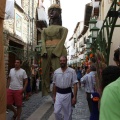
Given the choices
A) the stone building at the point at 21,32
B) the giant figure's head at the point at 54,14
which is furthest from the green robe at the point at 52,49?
the stone building at the point at 21,32

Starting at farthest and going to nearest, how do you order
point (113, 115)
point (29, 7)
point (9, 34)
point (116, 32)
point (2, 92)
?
point (29, 7), point (116, 32), point (9, 34), point (2, 92), point (113, 115)

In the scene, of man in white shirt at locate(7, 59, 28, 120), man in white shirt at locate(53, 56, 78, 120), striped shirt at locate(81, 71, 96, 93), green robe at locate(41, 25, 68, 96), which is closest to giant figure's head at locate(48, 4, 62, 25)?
green robe at locate(41, 25, 68, 96)

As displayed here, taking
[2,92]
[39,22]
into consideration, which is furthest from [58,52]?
[39,22]

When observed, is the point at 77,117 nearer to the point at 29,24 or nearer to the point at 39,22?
the point at 29,24

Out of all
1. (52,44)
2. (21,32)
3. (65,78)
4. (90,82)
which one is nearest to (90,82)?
(90,82)

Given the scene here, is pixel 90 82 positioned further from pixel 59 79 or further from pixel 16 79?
pixel 16 79

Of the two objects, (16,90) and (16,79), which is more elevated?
(16,79)

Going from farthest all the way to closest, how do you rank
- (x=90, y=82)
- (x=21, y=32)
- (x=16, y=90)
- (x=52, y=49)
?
(x=21, y=32)
(x=52, y=49)
(x=90, y=82)
(x=16, y=90)

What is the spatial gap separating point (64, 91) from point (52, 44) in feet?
7.70

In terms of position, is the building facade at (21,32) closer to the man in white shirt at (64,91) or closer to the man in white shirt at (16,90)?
the man in white shirt at (16,90)

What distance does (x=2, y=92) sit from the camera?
3.09 m

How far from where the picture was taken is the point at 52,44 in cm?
686

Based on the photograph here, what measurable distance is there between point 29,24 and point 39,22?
7.93 feet

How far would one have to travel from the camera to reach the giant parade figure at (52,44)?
6770mm
